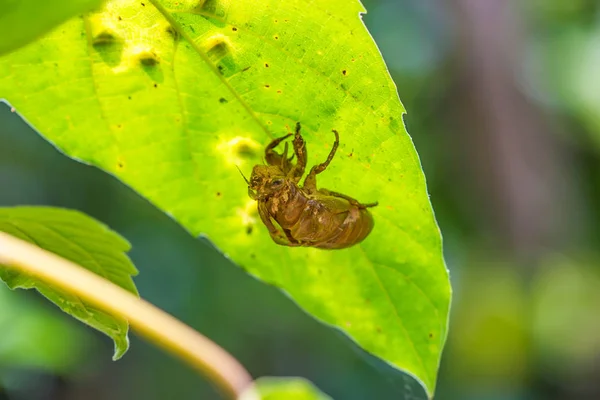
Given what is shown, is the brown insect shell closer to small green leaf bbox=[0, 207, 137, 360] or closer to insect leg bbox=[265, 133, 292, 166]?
insect leg bbox=[265, 133, 292, 166]

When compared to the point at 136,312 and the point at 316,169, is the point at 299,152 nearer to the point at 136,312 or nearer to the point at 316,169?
the point at 316,169

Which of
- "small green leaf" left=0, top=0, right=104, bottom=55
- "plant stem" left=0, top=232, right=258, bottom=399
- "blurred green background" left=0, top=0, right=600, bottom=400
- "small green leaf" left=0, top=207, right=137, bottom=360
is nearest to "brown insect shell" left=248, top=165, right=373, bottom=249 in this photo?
"small green leaf" left=0, top=207, right=137, bottom=360

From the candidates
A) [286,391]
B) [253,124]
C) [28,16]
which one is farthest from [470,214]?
[28,16]

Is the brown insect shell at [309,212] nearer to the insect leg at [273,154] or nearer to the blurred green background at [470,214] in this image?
the insect leg at [273,154]

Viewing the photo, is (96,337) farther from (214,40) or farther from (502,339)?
(214,40)

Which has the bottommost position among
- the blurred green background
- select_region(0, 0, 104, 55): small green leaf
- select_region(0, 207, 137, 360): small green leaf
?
the blurred green background
